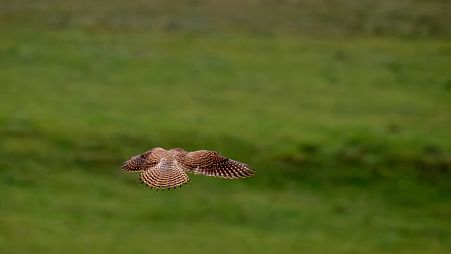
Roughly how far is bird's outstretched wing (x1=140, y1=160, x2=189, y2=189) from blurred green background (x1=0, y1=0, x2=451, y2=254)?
35.7ft

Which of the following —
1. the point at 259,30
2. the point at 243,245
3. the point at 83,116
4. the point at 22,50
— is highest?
the point at 259,30

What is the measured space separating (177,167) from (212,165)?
41.1 inches

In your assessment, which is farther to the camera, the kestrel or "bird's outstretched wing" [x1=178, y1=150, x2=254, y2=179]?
"bird's outstretched wing" [x1=178, y1=150, x2=254, y2=179]

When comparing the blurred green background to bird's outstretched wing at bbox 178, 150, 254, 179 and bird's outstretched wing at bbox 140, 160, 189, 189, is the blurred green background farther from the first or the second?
bird's outstretched wing at bbox 140, 160, 189, 189

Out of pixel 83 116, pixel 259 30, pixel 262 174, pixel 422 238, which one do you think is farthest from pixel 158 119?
pixel 259 30

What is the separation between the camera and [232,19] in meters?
39.8

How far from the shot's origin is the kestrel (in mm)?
10211

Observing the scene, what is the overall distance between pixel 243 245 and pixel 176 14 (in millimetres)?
19864

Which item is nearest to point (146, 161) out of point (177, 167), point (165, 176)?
point (177, 167)

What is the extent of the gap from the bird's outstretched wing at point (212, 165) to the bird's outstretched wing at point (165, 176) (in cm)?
35

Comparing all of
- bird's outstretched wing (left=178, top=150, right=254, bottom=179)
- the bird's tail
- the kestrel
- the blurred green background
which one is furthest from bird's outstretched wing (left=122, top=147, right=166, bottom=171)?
the blurred green background

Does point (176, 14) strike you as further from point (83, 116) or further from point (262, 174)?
point (262, 174)

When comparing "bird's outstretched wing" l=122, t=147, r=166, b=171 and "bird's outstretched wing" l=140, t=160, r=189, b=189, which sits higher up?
"bird's outstretched wing" l=122, t=147, r=166, b=171

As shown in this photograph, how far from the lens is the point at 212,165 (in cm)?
1162
